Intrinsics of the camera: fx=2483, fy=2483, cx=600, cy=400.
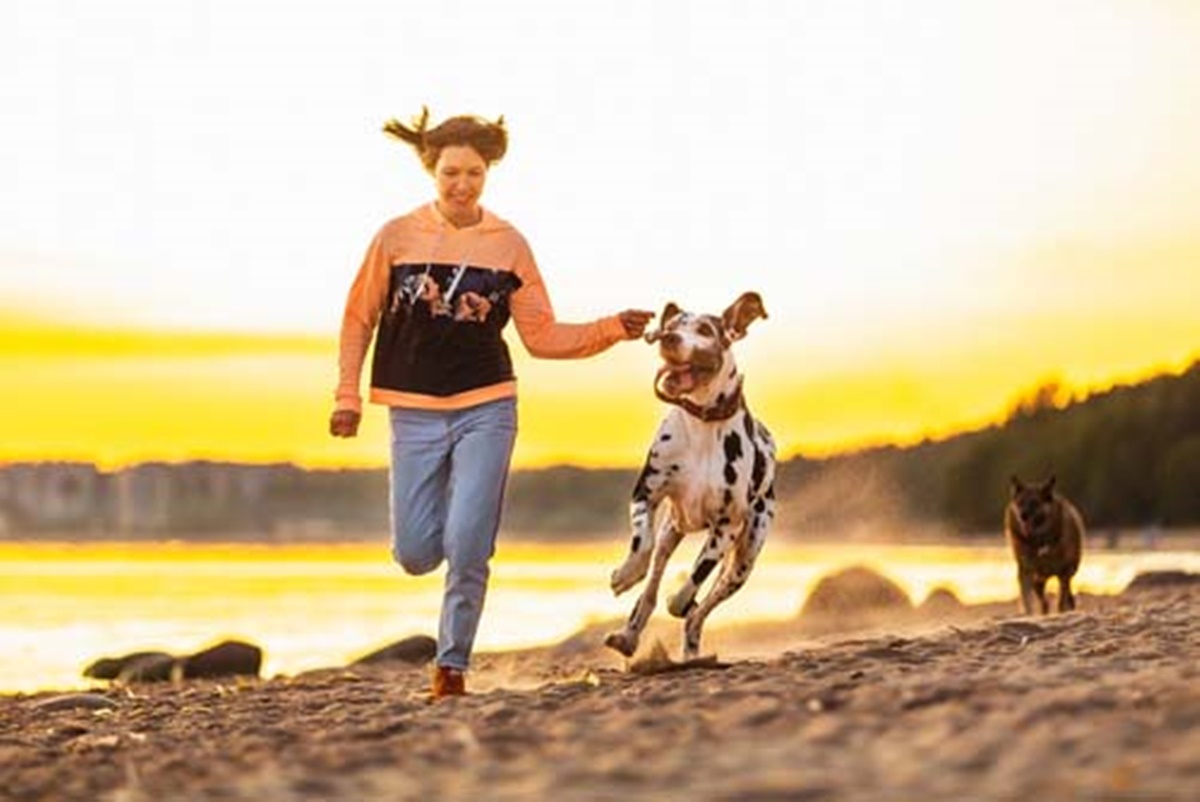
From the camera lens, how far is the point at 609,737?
8945 mm

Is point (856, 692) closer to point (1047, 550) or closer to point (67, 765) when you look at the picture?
point (67, 765)

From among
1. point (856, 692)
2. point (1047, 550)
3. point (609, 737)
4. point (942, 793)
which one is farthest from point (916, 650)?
point (1047, 550)

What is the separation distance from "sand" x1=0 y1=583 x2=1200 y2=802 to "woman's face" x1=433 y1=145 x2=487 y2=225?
7.86 ft

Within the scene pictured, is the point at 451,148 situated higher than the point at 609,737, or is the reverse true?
the point at 451,148

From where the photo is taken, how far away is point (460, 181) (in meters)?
12.3

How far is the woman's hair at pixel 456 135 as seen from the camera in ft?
40.0

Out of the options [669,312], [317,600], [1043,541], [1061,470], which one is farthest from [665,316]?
[1061,470]

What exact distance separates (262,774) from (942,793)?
9.04 feet

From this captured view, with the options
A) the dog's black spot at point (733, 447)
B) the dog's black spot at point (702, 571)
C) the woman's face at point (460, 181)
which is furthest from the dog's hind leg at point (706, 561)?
the woman's face at point (460, 181)

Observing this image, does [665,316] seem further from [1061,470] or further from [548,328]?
[1061,470]

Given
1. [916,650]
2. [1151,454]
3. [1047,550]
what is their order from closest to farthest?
[916,650] < [1047,550] < [1151,454]

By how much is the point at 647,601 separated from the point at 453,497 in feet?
3.67

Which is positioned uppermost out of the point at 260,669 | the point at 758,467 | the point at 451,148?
the point at 451,148

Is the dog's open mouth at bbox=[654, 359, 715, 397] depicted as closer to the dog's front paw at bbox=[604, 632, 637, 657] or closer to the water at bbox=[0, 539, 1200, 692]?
the dog's front paw at bbox=[604, 632, 637, 657]
